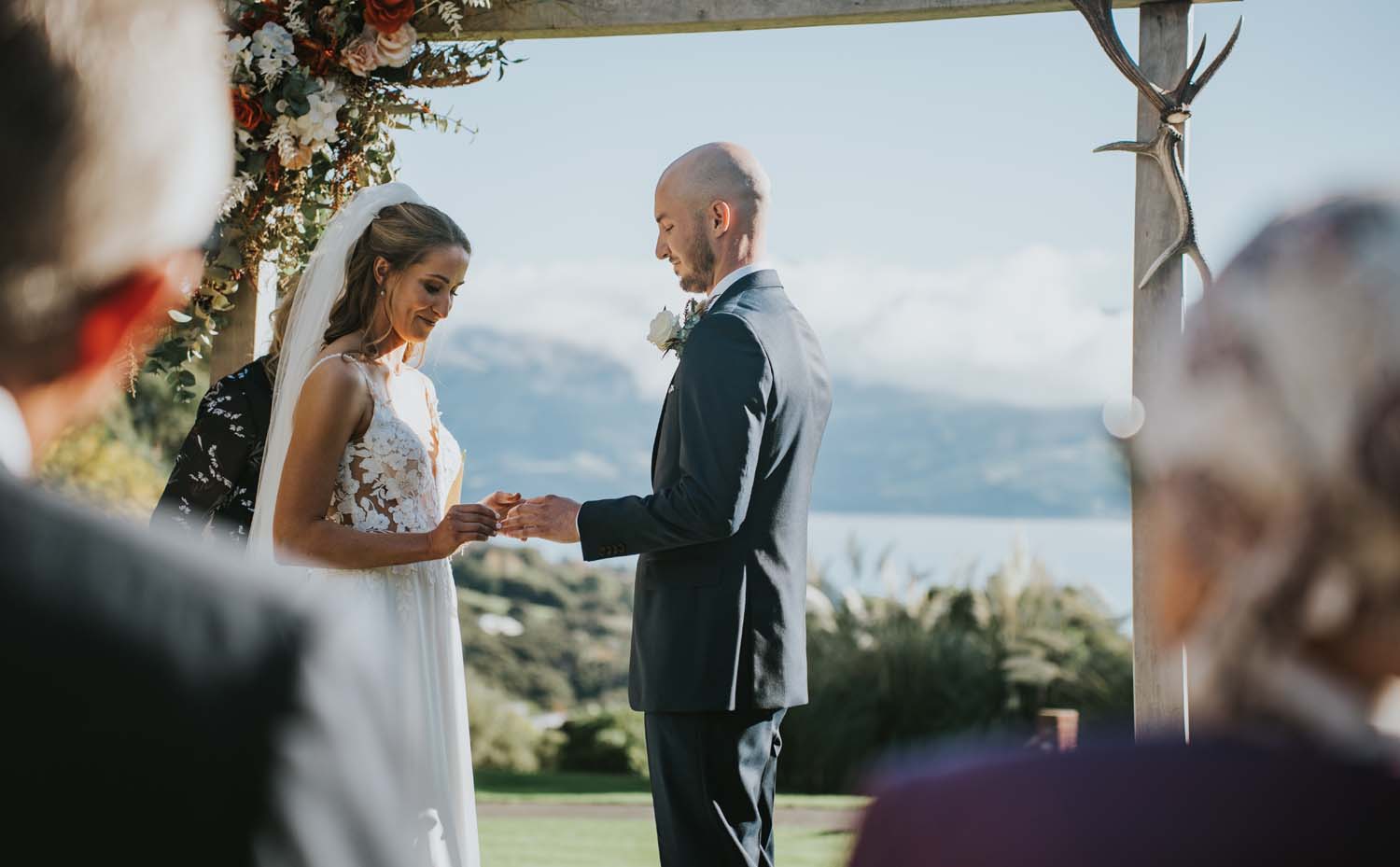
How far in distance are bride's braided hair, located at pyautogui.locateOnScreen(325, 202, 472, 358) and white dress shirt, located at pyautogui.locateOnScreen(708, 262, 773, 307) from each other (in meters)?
0.69

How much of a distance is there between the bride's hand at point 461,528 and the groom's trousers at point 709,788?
0.63 m

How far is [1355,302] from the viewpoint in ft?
2.80

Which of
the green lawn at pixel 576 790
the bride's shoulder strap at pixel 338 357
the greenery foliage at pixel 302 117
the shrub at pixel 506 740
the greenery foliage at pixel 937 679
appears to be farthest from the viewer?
the shrub at pixel 506 740

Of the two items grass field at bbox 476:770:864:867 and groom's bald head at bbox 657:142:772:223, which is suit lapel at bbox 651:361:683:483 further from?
grass field at bbox 476:770:864:867

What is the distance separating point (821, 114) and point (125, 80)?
14.2 meters

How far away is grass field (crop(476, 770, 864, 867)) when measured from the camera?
5777 mm

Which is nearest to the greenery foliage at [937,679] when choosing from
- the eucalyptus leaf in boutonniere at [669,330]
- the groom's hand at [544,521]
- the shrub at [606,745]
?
the shrub at [606,745]

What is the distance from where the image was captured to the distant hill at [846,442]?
563 inches

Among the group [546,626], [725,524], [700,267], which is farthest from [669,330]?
[546,626]

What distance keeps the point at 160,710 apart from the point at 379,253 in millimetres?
2984

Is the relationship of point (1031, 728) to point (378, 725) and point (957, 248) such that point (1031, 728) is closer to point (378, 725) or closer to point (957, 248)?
point (378, 725)

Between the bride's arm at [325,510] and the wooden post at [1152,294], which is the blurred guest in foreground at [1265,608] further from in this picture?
the wooden post at [1152,294]

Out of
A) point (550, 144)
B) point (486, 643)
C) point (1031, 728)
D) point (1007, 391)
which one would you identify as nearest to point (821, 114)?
point (550, 144)

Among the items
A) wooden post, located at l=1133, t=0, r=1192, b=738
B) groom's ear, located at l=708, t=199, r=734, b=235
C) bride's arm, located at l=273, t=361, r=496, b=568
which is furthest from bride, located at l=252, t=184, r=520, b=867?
wooden post, located at l=1133, t=0, r=1192, b=738
